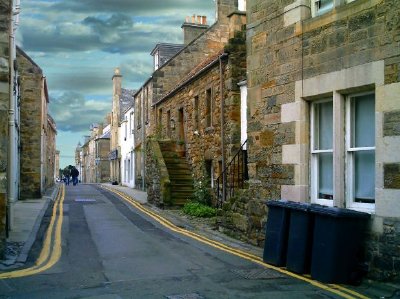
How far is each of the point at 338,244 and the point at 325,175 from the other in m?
2.06

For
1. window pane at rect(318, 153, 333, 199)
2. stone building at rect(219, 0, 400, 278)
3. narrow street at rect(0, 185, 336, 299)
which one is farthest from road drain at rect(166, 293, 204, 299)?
window pane at rect(318, 153, 333, 199)

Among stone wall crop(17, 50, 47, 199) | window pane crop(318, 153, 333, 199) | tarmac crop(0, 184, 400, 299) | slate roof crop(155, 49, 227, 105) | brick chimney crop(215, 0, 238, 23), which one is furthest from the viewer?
brick chimney crop(215, 0, 238, 23)

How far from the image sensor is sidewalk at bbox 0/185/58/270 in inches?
385

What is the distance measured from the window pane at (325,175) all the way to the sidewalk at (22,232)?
573cm

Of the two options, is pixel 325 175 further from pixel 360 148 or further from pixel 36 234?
pixel 36 234

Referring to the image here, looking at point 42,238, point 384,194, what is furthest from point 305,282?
point 42,238

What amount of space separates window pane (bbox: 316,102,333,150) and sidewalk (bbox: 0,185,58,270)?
6.02 metres

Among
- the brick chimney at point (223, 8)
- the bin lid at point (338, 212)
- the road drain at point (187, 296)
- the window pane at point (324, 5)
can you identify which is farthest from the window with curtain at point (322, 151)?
the brick chimney at point (223, 8)

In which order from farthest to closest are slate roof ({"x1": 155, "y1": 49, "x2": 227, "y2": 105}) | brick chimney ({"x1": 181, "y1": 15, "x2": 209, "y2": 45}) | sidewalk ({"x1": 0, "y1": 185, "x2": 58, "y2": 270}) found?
brick chimney ({"x1": 181, "y1": 15, "x2": 209, "y2": 45}) → slate roof ({"x1": 155, "y1": 49, "x2": 227, "y2": 105}) → sidewalk ({"x1": 0, "y1": 185, "x2": 58, "y2": 270})

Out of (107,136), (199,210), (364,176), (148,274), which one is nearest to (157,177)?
(199,210)

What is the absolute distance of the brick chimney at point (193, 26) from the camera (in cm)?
3416

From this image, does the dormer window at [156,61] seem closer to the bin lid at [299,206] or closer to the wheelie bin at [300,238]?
the bin lid at [299,206]

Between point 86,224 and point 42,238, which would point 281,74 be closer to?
point 42,238

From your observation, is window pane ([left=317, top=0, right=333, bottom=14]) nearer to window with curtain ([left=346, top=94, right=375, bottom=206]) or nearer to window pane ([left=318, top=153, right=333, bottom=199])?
window with curtain ([left=346, top=94, right=375, bottom=206])
